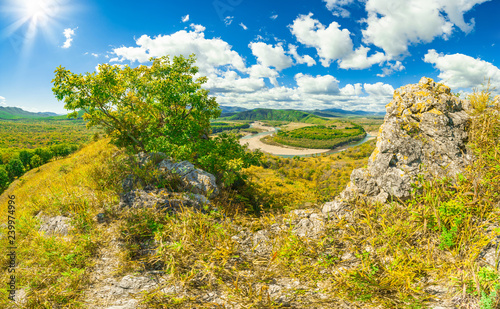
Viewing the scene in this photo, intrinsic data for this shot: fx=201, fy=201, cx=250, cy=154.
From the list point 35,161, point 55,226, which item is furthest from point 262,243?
point 35,161

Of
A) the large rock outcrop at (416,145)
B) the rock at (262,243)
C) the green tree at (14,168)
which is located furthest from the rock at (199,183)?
the green tree at (14,168)

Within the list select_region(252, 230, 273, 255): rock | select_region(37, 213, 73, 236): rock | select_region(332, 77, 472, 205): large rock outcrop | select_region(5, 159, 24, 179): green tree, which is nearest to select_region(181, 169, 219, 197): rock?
select_region(252, 230, 273, 255): rock

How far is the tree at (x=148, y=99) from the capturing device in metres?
9.94

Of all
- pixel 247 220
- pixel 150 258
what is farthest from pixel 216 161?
pixel 150 258

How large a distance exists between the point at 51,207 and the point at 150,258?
14.7 feet

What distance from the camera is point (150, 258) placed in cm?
486

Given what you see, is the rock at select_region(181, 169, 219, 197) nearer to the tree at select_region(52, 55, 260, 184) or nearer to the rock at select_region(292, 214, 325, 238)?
the tree at select_region(52, 55, 260, 184)

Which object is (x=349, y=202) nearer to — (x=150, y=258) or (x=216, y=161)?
(x=150, y=258)

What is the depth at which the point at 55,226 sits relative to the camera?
5.98 meters

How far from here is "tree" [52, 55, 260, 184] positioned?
994cm

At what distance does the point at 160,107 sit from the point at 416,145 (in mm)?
10771

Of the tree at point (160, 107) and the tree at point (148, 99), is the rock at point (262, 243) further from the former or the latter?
the tree at point (148, 99)

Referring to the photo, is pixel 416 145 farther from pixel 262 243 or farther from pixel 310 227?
pixel 262 243

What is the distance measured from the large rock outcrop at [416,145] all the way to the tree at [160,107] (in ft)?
19.3
